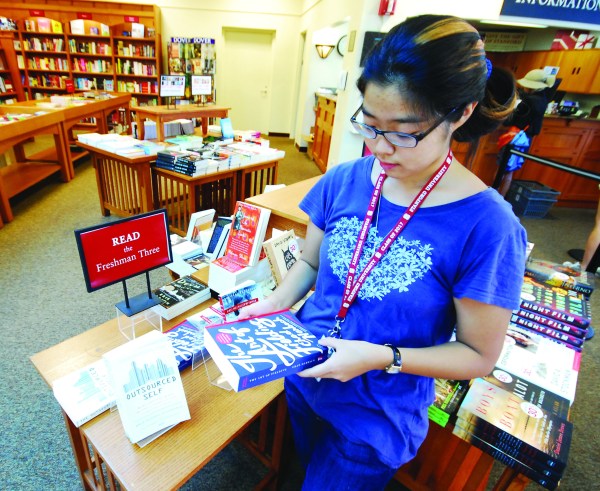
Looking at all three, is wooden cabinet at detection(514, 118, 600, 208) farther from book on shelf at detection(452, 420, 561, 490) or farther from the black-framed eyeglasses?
the black-framed eyeglasses

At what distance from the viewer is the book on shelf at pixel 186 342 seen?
1147 mm

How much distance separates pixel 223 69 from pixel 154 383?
8492 millimetres

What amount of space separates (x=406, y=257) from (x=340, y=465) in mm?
527

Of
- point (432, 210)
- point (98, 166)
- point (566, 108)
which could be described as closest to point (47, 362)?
point (432, 210)

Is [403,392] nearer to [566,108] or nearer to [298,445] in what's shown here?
[298,445]

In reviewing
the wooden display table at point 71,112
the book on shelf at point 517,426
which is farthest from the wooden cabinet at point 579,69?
the wooden display table at point 71,112

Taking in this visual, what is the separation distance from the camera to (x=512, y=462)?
1.10 metres

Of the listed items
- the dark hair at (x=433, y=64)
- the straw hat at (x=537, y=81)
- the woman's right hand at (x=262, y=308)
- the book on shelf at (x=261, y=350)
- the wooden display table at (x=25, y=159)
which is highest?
the straw hat at (x=537, y=81)

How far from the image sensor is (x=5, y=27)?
7.09 meters

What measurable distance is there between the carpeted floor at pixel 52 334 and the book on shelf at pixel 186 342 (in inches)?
27.5

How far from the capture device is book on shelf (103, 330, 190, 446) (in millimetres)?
858

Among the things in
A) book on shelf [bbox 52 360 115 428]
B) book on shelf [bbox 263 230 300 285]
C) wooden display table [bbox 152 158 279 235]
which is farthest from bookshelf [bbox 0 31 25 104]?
book on shelf [bbox 52 360 115 428]

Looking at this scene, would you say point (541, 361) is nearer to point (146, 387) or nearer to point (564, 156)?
point (146, 387)

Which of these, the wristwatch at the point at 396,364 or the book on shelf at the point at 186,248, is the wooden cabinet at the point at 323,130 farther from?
the wristwatch at the point at 396,364
